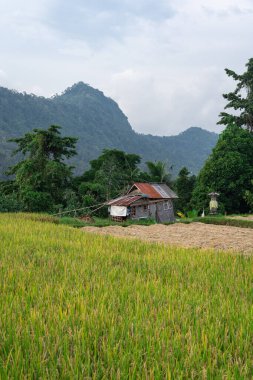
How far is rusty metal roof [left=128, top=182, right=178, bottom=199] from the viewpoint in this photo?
25750 mm

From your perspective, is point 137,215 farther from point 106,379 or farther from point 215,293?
point 106,379

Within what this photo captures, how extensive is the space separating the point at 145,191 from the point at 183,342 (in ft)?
75.6

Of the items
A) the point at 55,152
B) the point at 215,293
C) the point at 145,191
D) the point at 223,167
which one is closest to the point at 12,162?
the point at 55,152

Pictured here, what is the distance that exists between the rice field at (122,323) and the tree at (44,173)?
16255mm

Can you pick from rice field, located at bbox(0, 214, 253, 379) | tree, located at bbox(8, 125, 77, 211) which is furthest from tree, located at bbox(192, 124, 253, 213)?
rice field, located at bbox(0, 214, 253, 379)

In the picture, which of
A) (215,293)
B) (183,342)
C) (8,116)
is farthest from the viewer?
(8,116)

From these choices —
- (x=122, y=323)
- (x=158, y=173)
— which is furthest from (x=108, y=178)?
(x=122, y=323)

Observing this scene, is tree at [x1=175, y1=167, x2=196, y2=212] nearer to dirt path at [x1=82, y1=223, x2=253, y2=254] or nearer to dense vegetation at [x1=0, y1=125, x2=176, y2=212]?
dense vegetation at [x1=0, y1=125, x2=176, y2=212]

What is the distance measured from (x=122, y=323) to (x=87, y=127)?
113 metres

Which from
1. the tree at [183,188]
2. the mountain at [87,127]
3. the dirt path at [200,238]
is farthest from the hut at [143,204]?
the mountain at [87,127]

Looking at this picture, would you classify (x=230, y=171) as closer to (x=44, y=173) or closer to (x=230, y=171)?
(x=230, y=171)

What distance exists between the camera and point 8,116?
82.9m

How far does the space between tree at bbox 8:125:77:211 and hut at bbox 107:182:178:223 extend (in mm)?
3851

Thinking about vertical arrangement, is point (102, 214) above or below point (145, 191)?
below
